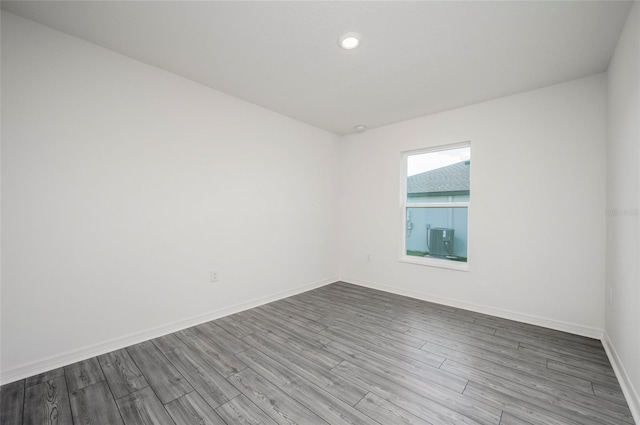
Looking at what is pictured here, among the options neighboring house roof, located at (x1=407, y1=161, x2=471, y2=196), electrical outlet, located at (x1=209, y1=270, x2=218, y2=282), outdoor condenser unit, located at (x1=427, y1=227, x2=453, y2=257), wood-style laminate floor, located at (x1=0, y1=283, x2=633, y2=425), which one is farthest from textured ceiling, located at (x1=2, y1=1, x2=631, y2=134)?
wood-style laminate floor, located at (x1=0, y1=283, x2=633, y2=425)

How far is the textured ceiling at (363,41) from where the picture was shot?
1.76m

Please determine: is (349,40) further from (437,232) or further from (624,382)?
(624,382)

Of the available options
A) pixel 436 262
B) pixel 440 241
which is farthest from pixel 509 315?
pixel 440 241

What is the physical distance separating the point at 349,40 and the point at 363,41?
114 millimetres

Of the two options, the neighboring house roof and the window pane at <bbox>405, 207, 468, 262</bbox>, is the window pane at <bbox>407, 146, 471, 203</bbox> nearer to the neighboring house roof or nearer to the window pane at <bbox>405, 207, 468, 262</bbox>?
the neighboring house roof

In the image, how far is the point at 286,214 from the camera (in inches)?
149

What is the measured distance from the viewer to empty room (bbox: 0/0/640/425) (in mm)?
1735

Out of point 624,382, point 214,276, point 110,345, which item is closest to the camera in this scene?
point 624,382

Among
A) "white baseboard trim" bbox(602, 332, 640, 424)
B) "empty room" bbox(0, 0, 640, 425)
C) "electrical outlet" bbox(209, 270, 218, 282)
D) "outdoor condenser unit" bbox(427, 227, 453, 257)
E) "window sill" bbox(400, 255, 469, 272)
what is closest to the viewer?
"white baseboard trim" bbox(602, 332, 640, 424)

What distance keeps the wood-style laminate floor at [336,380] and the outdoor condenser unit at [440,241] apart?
1020mm

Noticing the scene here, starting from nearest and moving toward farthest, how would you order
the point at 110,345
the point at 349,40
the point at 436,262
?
the point at 349,40 → the point at 110,345 → the point at 436,262

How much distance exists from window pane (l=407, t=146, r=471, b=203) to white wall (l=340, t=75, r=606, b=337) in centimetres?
18

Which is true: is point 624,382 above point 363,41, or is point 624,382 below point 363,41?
below

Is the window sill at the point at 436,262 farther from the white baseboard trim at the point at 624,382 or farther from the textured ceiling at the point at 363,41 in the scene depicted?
the textured ceiling at the point at 363,41
